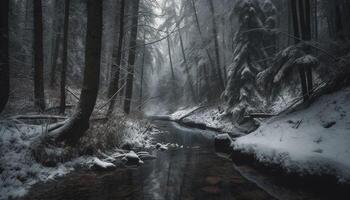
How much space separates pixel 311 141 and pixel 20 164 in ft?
21.5

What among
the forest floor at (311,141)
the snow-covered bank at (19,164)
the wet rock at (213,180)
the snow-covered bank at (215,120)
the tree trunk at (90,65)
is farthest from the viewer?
the snow-covered bank at (215,120)

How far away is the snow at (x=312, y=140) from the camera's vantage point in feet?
13.7

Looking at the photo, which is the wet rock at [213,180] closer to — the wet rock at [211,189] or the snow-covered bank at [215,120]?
the wet rock at [211,189]

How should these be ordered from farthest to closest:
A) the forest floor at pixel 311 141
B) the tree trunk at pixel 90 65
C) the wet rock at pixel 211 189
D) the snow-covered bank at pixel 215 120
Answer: the snow-covered bank at pixel 215 120, the tree trunk at pixel 90 65, the wet rock at pixel 211 189, the forest floor at pixel 311 141

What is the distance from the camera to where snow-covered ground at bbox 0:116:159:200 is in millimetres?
4305

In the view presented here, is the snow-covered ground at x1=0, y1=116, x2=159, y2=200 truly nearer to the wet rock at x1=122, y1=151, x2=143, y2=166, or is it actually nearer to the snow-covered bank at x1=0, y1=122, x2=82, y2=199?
the snow-covered bank at x1=0, y1=122, x2=82, y2=199

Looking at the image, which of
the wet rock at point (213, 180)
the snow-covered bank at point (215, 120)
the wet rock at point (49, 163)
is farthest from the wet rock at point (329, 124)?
the wet rock at point (49, 163)

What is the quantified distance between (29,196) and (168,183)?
283 cm

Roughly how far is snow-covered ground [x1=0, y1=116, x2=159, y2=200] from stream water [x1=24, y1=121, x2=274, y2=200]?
243mm

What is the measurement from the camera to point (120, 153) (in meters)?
7.72

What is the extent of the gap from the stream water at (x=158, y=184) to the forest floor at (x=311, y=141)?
0.91 metres

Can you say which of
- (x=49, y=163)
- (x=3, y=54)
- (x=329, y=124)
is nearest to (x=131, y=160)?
(x=49, y=163)

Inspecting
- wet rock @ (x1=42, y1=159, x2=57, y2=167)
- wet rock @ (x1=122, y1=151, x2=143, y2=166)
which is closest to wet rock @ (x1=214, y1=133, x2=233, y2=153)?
wet rock @ (x1=122, y1=151, x2=143, y2=166)

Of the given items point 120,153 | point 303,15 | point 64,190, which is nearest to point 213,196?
point 64,190
